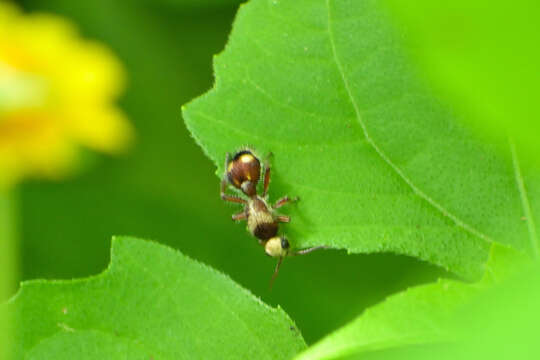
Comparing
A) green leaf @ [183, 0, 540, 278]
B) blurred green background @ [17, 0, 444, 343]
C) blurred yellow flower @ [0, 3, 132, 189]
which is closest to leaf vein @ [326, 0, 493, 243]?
green leaf @ [183, 0, 540, 278]

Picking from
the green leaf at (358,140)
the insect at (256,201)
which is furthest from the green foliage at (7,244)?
the green leaf at (358,140)

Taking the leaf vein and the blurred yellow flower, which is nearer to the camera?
the leaf vein

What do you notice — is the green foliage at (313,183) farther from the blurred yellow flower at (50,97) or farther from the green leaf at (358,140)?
the blurred yellow flower at (50,97)

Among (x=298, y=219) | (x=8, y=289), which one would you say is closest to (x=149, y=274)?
(x=298, y=219)

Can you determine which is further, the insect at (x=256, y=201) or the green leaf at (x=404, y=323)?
the insect at (x=256, y=201)

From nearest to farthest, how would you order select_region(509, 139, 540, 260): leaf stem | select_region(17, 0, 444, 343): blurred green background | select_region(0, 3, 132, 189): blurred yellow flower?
select_region(509, 139, 540, 260): leaf stem → select_region(17, 0, 444, 343): blurred green background → select_region(0, 3, 132, 189): blurred yellow flower

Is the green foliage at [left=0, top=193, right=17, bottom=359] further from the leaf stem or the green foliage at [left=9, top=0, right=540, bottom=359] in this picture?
the leaf stem
